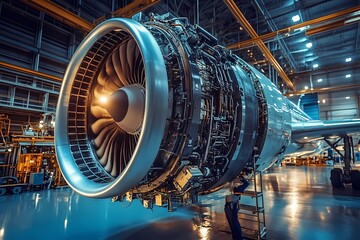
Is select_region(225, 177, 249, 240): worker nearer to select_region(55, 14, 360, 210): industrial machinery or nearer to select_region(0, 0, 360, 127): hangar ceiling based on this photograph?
select_region(55, 14, 360, 210): industrial machinery

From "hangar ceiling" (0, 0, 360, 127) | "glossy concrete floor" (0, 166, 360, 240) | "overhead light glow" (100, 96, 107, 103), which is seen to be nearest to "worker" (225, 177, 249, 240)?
"glossy concrete floor" (0, 166, 360, 240)

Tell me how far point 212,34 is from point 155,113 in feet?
45.2

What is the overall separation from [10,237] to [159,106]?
4.05 meters

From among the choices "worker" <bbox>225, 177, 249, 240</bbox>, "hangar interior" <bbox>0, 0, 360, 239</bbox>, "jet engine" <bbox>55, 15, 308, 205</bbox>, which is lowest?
"worker" <bbox>225, 177, 249, 240</bbox>

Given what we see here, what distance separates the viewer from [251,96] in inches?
122

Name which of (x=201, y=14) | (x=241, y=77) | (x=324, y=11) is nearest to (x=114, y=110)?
(x=241, y=77)

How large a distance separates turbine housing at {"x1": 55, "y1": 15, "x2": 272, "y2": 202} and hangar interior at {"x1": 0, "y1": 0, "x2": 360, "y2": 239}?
2710 mm

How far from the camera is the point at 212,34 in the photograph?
1426 centimetres

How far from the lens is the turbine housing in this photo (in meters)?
1.83

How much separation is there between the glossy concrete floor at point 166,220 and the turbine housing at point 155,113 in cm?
170

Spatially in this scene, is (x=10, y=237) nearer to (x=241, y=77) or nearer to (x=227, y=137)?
(x=227, y=137)

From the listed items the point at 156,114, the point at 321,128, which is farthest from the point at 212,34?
the point at 156,114

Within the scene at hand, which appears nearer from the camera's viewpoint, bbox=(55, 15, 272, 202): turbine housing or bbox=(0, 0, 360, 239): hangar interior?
bbox=(55, 15, 272, 202): turbine housing

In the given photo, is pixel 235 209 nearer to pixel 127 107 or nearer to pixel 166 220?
pixel 166 220
